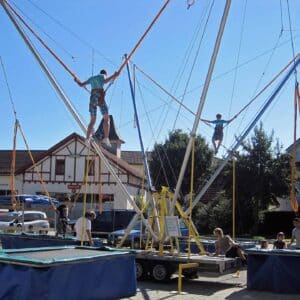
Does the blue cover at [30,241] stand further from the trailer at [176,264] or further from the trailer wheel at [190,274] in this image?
the trailer wheel at [190,274]

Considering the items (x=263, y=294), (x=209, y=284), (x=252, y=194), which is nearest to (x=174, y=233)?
(x=209, y=284)

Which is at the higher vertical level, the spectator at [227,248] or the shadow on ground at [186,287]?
the spectator at [227,248]

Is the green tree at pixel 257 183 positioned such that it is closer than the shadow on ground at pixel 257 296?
No

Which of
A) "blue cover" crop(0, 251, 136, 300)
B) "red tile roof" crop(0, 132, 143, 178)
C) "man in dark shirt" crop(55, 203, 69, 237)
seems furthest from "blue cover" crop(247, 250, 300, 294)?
"red tile roof" crop(0, 132, 143, 178)

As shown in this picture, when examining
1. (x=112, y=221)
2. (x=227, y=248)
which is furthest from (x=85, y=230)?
(x=112, y=221)

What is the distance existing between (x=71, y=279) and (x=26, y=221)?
76.0ft

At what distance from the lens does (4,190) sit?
52000 mm

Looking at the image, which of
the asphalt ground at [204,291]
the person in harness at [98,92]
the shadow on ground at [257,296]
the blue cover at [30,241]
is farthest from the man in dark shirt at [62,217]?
the shadow on ground at [257,296]

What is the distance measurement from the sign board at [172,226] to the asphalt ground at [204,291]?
1.19 m

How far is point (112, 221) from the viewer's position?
2694 centimetres

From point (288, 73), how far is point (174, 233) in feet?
16.7

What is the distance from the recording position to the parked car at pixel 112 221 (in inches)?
1056

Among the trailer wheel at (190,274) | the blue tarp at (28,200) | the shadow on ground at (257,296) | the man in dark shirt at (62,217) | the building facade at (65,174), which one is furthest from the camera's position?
the building facade at (65,174)

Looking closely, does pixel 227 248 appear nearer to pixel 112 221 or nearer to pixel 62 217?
pixel 62 217
